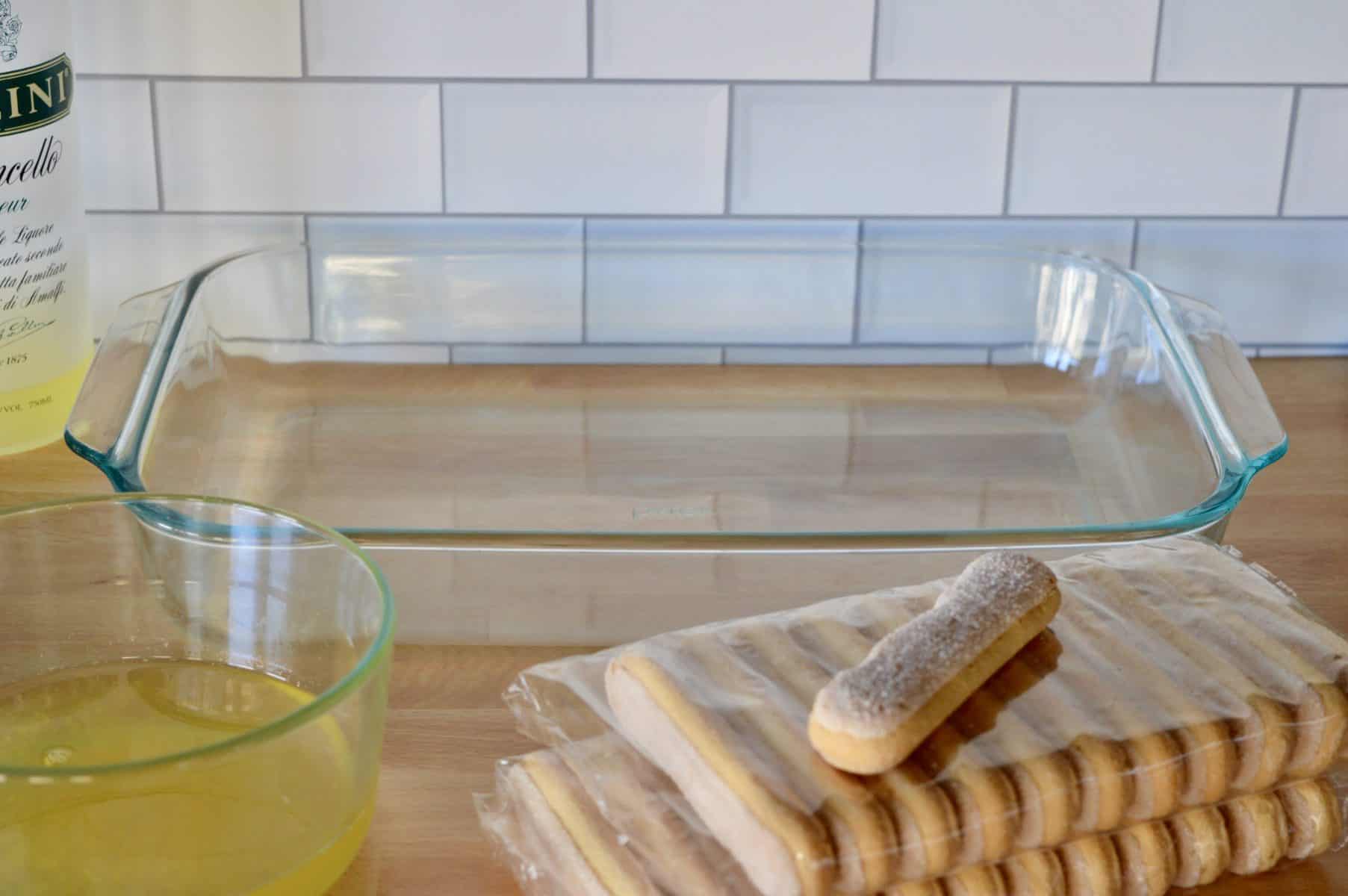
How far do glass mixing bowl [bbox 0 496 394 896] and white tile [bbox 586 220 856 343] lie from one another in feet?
1.18

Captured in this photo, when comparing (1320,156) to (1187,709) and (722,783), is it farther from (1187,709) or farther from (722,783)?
(722,783)

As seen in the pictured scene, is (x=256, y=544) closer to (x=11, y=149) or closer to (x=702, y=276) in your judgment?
(x=11, y=149)

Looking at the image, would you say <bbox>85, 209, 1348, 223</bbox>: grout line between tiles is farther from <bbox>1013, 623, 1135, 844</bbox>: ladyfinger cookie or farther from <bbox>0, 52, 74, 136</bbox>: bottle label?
<bbox>1013, 623, 1135, 844</bbox>: ladyfinger cookie

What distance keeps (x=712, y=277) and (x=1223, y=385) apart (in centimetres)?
30

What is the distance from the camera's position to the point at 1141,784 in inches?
17.0

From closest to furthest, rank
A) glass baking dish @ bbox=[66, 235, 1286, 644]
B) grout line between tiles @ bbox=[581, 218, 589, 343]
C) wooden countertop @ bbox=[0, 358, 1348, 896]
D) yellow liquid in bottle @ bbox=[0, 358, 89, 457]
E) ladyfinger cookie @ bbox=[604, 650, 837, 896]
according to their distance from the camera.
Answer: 1. ladyfinger cookie @ bbox=[604, 650, 837, 896]
2. wooden countertop @ bbox=[0, 358, 1348, 896]
3. glass baking dish @ bbox=[66, 235, 1286, 644]
4. yellow liquid in bottle @ bbox=[0, 358, 89, 457]
5. grout line between tiles @ bbox=[581, 218, 589, 343]

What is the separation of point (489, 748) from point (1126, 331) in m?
0.44

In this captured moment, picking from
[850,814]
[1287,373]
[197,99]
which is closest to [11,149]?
[197,99]

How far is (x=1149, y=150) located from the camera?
0.85 m

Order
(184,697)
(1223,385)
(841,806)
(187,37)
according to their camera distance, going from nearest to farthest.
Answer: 1. (841,806)
2. (184,697)
3. (1223,385)
4. (187,37)

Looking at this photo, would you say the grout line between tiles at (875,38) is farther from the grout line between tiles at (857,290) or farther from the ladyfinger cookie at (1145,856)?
the ladyfinger cookie at (1145,856)

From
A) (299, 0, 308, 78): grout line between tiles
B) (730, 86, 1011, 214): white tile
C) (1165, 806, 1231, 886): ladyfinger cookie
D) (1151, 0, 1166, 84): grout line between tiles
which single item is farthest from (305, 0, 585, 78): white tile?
(1165, 806, 1231, 886): ladyfinger cookie

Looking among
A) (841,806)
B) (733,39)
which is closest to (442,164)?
(733,39)

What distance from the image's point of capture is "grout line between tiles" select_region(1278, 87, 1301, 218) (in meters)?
0.84
